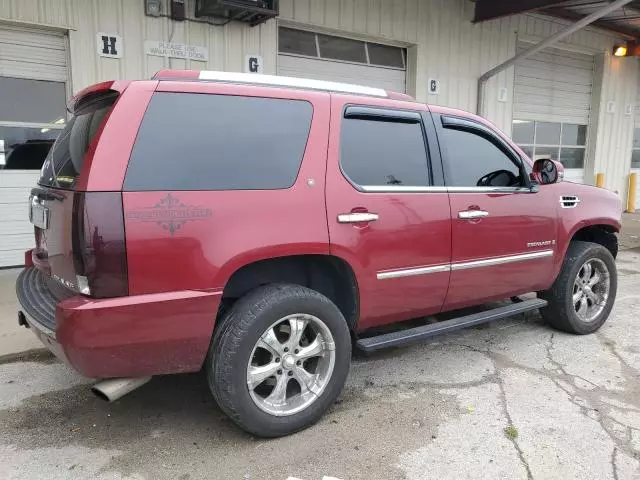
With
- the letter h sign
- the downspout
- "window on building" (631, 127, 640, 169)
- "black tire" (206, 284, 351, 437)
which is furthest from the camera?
"window on building" (631, 127, 640, 169)

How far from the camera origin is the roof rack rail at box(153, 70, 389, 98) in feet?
9.34

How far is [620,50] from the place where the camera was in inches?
505

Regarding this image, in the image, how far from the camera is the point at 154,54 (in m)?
7.11

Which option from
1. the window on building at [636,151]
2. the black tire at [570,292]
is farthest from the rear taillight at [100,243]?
the window on building at [636,151]

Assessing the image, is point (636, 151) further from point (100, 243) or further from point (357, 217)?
point (100, 243)

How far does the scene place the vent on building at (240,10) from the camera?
22.7 ft

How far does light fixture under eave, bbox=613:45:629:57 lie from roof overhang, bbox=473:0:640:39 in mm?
304

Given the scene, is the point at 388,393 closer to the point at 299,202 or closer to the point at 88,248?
the point at 299,202

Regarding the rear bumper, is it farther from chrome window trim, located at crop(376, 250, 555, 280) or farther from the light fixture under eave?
the light fixture under eave

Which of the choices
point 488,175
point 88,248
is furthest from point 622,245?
point 88,248

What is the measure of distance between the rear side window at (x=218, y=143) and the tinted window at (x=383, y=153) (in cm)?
33

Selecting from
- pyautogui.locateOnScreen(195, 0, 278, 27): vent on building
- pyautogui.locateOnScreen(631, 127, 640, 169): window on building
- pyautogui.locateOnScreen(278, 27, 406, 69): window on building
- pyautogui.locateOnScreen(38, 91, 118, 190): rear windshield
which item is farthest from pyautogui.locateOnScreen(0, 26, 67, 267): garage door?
pyautogui.locateOnScreen(631, 127, 640, 169): window on building

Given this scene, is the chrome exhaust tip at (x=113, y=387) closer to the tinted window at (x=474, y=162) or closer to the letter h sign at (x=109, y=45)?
the tinted window at (x=474, y=162)

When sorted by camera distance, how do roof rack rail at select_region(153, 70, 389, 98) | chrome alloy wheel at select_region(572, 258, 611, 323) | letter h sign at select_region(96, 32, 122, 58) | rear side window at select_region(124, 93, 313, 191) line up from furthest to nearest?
1. letter h sign at select_region(96, 32, 122, 58)
2. chrome alloy wheel at select_region(572, 258, 611, 323)
3. roof rack rail at select_region(153, 70, 389, 98)
4. rear side window at select_region(124, 93, 313, 191)
